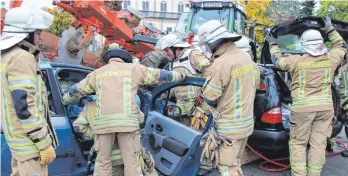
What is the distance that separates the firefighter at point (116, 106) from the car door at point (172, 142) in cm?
39

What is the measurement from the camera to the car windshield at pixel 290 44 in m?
5.11

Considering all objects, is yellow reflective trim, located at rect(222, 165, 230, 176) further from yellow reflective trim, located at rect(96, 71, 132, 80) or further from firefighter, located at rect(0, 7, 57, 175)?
firefighter, located at rect(0, 7, 57, 175)

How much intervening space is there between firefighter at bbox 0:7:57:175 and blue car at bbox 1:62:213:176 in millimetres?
370

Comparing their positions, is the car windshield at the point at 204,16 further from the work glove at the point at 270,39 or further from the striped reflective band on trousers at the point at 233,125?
the striped reflective band on trousers at the point at 233,125

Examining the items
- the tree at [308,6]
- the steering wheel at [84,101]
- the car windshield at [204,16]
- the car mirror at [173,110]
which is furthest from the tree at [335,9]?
the steering wheel at [84,101]

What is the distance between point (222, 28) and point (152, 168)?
5.27 feet

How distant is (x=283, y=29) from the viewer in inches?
185

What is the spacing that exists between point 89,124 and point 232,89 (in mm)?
1443

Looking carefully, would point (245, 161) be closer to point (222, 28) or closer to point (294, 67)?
point (294, 67)

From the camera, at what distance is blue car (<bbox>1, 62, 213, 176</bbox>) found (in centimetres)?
319

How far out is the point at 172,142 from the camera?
3531 mm

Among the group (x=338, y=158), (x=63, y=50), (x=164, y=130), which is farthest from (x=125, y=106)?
(x=63, y=50)

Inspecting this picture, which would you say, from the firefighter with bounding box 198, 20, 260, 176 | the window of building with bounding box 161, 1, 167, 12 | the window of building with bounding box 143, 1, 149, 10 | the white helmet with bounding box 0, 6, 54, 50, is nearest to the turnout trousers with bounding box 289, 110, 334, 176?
the firefighter with bounding box 198, 20, 260, 176

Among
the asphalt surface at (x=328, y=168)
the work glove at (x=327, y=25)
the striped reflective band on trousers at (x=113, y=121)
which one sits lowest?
the asphalt surface at (x=328, y=168)
